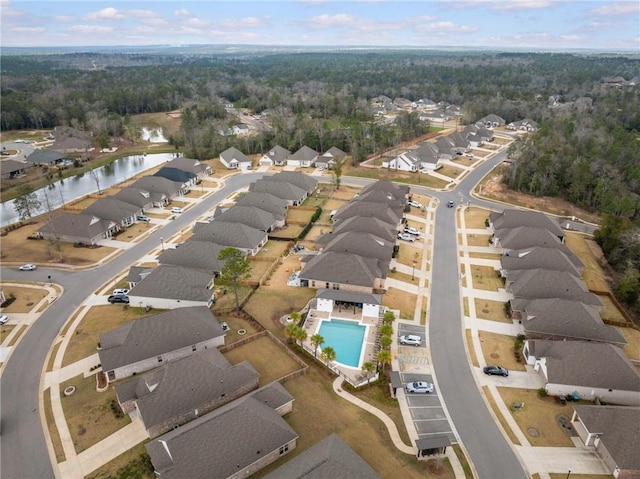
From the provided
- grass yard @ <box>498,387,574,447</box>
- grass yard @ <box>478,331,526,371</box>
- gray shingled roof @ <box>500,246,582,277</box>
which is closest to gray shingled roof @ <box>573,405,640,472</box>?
grass yard @ <box>498,387,574,447</box>

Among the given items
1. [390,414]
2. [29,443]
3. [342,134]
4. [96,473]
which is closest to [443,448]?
[390,414]

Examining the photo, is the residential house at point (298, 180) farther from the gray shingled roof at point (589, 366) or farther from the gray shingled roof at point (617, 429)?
the gray shingled roof at point (617, 429)

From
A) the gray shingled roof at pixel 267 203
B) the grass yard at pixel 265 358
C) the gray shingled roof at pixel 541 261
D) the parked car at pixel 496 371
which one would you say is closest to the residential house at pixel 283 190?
the gray shingled roof at pixel 267 203

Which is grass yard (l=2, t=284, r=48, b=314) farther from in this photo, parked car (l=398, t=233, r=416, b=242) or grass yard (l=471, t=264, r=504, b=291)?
grass yard (l=471, t=264, r=504, b=291)

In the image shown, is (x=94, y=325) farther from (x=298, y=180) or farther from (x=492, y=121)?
(x=492, y=121)

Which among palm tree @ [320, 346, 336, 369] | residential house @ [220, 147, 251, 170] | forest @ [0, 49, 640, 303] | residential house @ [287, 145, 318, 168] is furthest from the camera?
residential house @ [287, 145, 318, 168]

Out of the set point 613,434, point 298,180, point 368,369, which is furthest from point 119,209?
point 613,434

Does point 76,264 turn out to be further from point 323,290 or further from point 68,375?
point 323,290
